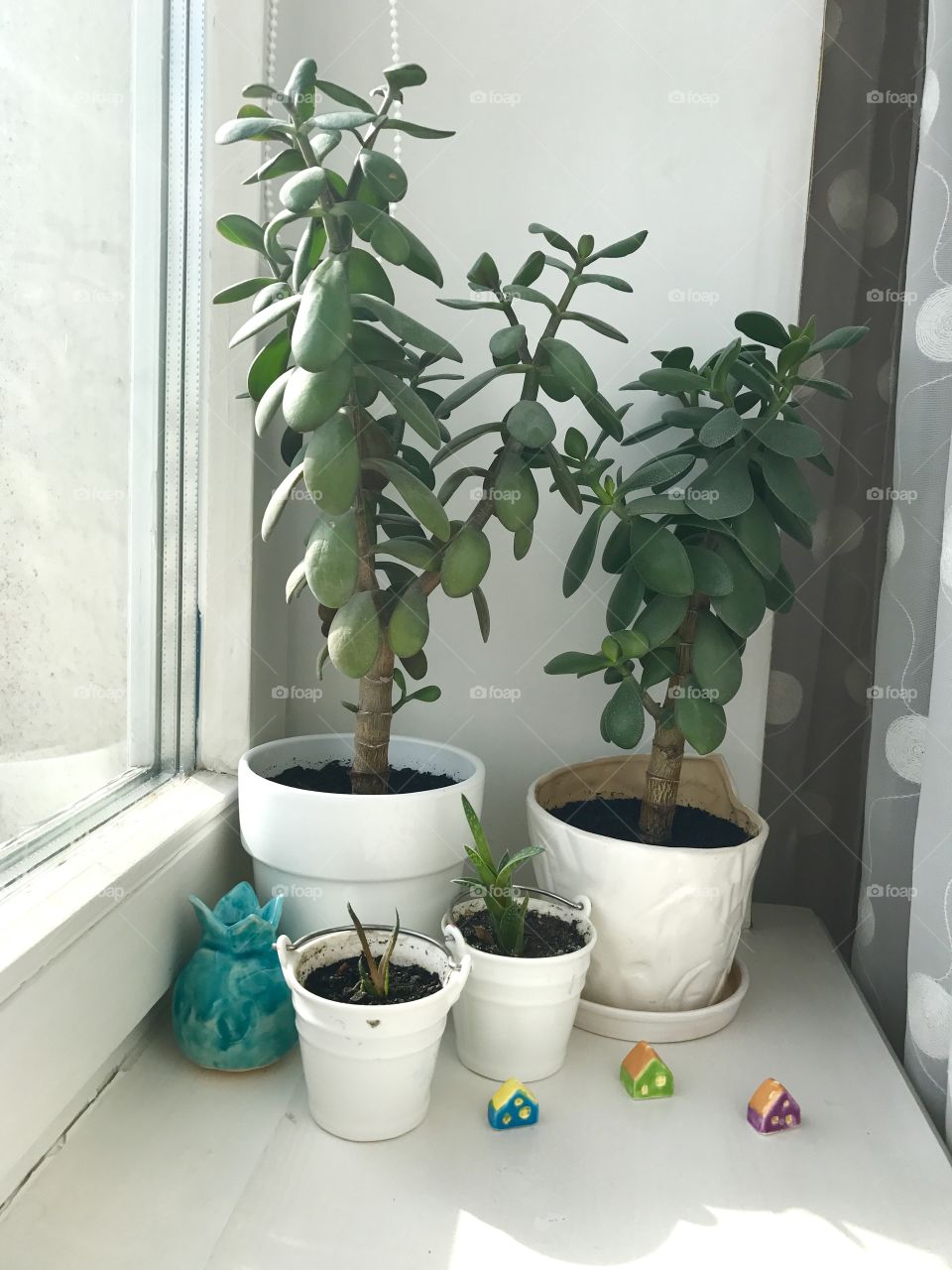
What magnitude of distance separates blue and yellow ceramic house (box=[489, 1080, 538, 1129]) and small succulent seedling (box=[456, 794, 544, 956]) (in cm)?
10

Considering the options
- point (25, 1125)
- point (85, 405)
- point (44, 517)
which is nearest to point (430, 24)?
point (85, 405)

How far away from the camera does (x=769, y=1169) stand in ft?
2.15

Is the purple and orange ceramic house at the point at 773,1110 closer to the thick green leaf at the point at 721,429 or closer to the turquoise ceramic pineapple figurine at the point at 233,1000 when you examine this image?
the turquoise ceramic pineapple figurine at the point at 233,1000

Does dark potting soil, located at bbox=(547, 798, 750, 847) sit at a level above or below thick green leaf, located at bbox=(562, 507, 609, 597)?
below

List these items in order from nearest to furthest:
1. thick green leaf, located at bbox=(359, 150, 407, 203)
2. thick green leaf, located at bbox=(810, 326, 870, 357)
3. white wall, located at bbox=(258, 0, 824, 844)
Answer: thick green leaf, located at bbox=(359, 150, 407, 203)
thick green leaf, located at bbox=(810, 326, 870, 357)
white wall, located at bbox=(258, 0, 824, 844)

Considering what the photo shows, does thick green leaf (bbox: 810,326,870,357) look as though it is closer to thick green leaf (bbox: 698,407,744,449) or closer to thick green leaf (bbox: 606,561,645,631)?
thick green leaf (bbox: 698,407,744,449)

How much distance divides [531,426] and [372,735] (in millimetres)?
295

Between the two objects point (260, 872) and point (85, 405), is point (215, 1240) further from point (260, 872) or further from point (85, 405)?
point (85, 405)

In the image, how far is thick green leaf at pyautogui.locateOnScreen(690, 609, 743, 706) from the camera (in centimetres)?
82

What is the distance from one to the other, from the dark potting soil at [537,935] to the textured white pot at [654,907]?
3 centimetres

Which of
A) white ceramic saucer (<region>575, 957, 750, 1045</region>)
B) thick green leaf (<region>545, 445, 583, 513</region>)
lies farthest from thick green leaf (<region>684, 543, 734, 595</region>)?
white ceramic saucer (<region>575, 957, 750, 1045</region>)

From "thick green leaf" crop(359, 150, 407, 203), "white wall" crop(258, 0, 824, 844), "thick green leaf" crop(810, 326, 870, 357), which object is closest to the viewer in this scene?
"thick green leaf" crop(359, 150, 407, 203)

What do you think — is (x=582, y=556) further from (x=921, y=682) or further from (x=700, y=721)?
(x=921, y=682)

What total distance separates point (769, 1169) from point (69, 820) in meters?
0.55
